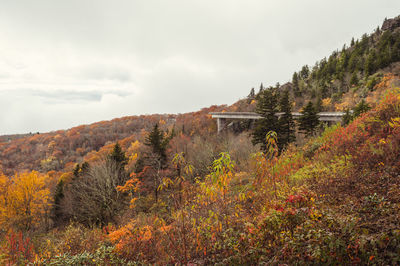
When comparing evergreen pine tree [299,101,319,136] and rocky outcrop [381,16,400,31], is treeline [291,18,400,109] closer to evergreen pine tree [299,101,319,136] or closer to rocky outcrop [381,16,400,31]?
rocky outcrop [381,16,400,31]

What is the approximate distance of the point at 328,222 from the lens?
3.38 metres

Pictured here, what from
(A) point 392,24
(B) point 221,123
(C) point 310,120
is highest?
(A) point 392,24

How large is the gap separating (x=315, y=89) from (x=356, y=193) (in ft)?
168

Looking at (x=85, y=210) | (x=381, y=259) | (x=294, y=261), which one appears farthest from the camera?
(x=85, y=210)

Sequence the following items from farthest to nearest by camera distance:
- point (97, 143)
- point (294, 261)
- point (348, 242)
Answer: point (97, 143) < point (294, 261) < point (348, 242)

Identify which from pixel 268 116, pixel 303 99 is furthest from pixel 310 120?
pixel 303 99

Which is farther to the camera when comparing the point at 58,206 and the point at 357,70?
the point at 357,70

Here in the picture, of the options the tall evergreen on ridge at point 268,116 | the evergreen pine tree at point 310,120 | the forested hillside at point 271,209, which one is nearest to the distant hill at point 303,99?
the evergreen pine tree at point 310,120

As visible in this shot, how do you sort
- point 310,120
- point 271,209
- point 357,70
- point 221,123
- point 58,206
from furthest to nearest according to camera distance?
point 221,123
point 357,70
point 58,206
point 310,120
point 271,209

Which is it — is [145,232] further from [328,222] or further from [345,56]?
[345,56]

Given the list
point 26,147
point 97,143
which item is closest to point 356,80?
point 97,143

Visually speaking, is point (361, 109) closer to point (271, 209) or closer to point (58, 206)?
point (271, 209)

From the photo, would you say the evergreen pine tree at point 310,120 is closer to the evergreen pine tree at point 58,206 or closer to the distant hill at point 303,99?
the distant hill at point 303,99

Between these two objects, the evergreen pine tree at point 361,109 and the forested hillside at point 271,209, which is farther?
the evergreen pine tree at point 361,109
